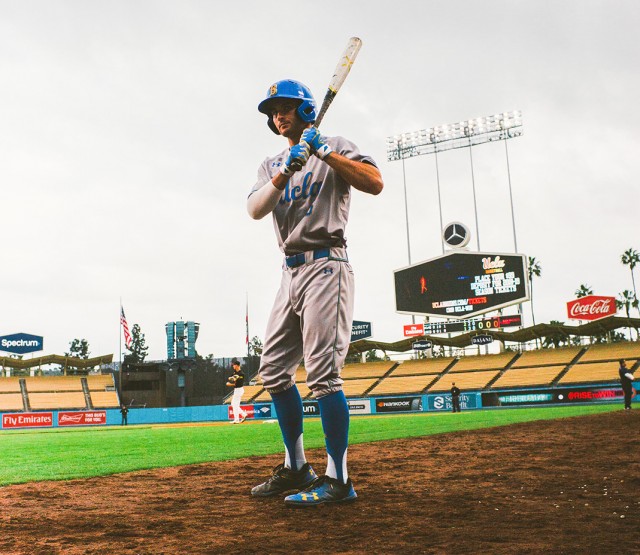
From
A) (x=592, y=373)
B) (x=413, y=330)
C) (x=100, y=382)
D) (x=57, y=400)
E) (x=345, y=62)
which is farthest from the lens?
(x=100, y=382)

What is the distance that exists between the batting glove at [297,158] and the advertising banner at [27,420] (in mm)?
33470

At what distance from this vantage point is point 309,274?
3.79 meters

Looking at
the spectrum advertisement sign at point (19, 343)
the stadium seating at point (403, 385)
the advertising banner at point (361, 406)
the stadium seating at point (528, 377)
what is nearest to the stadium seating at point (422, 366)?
the stadium seating at point (403, 385)

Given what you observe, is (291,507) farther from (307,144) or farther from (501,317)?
(501,317)

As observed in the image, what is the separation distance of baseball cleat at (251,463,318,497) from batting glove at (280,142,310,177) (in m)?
1.85

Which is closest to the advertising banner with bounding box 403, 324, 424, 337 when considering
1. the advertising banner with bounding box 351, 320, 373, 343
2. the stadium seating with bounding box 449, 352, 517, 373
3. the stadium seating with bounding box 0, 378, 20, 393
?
the stadium seating with bounding box 449, 352, 517, 373

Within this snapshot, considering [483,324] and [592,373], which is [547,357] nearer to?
[483,324]

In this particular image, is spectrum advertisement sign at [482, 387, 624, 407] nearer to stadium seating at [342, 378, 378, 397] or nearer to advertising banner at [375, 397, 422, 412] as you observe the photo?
advertising banner at [375, 397, 422, 412]

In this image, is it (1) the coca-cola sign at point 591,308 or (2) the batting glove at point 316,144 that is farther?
(1) the coca-cola sign at point 591,308

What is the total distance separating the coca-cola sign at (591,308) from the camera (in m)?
36.8

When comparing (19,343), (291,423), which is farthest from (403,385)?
(291,423)

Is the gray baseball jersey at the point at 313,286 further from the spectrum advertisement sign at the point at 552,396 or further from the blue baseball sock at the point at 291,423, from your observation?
the spectrum advertisement sign at the point at 552,396

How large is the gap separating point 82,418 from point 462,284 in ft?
72.4

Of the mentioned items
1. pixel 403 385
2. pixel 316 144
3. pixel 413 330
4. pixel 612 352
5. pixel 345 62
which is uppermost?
pixel 345 62
